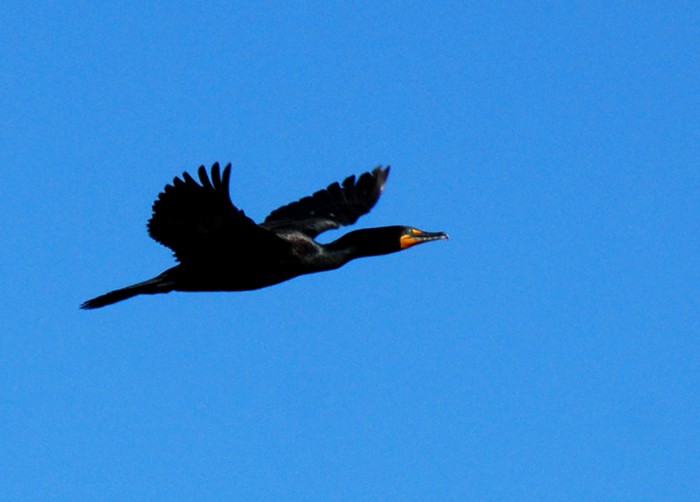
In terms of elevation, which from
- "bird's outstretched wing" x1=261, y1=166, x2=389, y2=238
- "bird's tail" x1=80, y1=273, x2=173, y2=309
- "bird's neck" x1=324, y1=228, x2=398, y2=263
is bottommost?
"bird's tail" x1=80, y1=273, x2=173, y2=309

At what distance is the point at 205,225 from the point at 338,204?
4.56m

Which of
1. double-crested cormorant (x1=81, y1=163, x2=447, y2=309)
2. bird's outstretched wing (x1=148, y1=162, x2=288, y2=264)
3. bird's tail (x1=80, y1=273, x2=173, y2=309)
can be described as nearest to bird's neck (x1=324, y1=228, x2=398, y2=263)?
double-crested cormorant (x1=81, y1=163, x2=447, y2=309)

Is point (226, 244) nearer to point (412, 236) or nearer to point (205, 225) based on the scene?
point (205, 225)

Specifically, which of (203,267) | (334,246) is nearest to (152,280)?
(203,267)

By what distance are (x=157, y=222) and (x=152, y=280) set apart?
106 cm

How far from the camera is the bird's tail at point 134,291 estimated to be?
1772 centimetres

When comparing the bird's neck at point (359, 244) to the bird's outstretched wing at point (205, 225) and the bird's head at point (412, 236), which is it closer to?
the bird's head at point (412, 236)

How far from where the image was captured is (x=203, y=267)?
17469 mm

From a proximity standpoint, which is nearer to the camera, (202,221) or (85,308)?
(202,221)

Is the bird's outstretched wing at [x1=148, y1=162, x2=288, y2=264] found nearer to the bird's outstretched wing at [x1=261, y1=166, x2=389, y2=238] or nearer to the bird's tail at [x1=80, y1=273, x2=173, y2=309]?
the bird's tail at [x1=80, y1=273, x2=173, y2=309]

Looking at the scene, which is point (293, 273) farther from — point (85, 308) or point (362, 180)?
point (362, 180)

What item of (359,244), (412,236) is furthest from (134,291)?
(412,236)

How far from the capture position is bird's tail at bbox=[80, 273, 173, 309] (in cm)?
1772

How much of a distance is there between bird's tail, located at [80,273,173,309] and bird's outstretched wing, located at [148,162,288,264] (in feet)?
1.22
